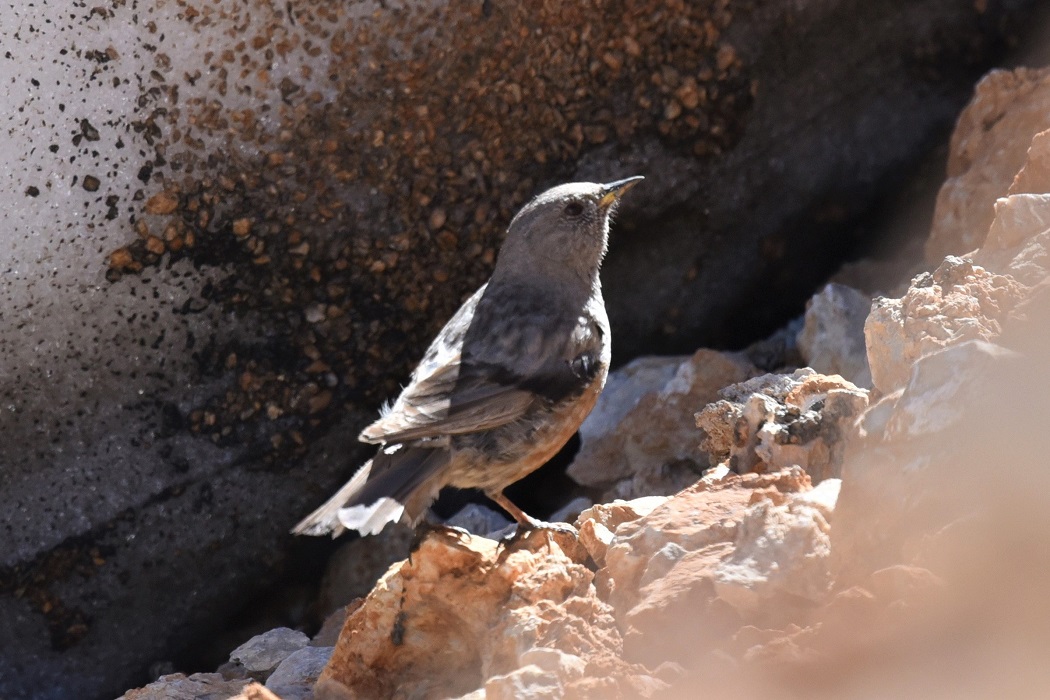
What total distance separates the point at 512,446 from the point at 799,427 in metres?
1.12

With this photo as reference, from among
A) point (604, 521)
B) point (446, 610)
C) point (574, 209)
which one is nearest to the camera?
point (446, 610)

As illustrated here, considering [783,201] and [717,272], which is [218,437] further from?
[783,201]

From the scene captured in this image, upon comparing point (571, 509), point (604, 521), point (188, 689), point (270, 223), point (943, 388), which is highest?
point (270, 223)

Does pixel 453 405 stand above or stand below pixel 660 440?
above

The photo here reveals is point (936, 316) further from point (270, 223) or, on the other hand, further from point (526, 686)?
point (270, 223)

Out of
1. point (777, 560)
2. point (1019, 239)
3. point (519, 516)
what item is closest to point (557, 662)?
point (777, 560)

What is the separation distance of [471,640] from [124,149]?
253 cm

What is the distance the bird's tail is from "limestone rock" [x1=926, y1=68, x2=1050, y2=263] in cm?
237

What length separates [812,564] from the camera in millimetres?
2611

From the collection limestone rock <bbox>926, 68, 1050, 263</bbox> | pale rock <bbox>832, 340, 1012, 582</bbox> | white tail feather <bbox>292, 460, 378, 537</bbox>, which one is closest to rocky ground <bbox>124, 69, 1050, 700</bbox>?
pale rock <bbox>832, 340, 1012, 582</bbox>

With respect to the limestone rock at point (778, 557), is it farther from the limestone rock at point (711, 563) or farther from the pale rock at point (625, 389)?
the pale rock at point (625, 389)

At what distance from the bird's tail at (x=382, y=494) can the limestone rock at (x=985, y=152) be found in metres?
2.37

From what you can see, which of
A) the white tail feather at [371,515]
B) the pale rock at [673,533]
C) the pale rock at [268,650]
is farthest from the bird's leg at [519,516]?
the pale rock at [268,650]

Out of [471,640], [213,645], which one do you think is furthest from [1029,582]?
[213,645]
